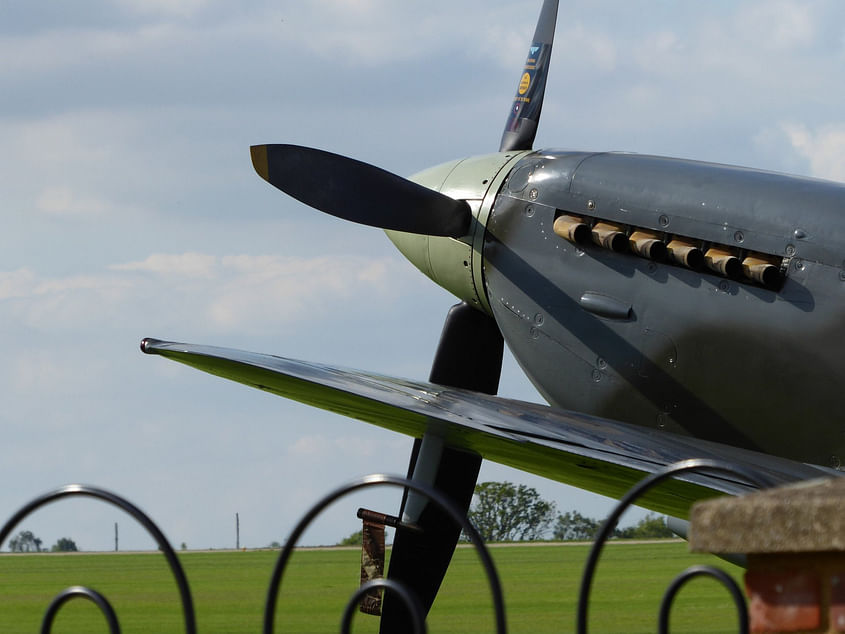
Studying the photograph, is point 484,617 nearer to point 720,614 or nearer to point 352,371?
point 720,614

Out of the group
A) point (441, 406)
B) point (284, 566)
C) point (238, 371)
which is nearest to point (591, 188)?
point (441, 406)

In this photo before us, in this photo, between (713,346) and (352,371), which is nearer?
(713,346)

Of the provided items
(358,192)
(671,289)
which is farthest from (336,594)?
(671,289)

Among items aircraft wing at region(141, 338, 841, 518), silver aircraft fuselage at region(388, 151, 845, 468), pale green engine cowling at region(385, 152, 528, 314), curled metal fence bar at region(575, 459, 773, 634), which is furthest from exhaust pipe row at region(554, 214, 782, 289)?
curled metal fence bar at region(575, 459, 773, 634)

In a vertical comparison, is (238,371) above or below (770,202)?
below

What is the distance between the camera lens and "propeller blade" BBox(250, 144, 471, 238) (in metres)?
8.88

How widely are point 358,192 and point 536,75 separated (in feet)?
7.84

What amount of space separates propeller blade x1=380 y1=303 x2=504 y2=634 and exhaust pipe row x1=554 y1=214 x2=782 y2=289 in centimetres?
165

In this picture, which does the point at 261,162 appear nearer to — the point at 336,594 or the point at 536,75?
the point at 536,75

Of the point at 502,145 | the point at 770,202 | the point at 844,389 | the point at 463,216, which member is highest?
the point at 502,145

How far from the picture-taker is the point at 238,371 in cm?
732

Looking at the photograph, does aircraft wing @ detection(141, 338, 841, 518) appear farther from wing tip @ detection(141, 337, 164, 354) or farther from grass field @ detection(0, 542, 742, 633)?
grass field @ detection(0, 542, 742, 633)

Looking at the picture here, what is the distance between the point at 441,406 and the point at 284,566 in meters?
5.13

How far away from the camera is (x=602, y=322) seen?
818 centimetres
